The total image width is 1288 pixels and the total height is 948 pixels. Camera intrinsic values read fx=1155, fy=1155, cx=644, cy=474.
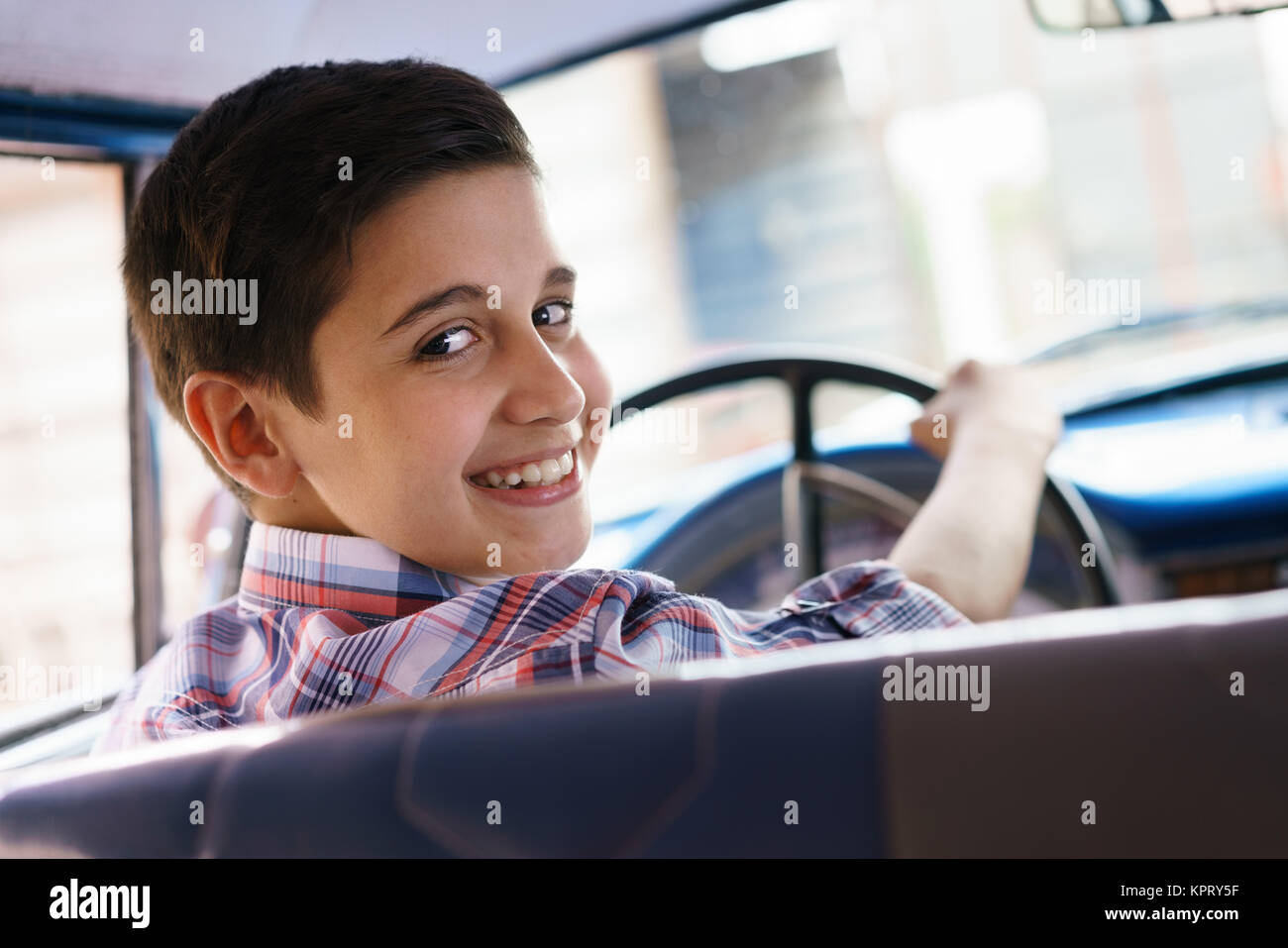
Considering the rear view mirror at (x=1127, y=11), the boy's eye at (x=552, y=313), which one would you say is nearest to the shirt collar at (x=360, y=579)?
the boy's eye at (x=552, y=313)

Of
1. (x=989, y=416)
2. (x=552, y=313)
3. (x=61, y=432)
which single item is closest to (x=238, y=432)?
(x=552, y=313)

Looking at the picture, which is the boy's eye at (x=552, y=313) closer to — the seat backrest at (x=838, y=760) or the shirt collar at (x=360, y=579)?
the shirt collar at (x=360, y=579)

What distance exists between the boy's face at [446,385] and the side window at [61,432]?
0.44 meters

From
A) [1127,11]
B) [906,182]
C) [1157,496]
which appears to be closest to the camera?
[1127,11]

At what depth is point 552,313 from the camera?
990mm

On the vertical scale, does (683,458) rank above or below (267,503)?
above

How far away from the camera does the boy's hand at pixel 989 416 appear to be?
1271 mm

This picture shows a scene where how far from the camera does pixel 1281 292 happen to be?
201 cm

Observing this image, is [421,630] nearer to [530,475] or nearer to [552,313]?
[530,475]

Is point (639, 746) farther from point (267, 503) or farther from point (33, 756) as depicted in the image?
point (33, 756)

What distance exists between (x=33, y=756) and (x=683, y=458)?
522 centimetres

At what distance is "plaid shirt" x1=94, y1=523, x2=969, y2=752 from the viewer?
2.41ft

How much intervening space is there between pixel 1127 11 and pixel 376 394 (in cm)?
86
